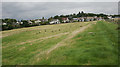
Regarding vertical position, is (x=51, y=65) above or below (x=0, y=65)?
above

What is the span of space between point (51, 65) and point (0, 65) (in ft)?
Answer: 23.1

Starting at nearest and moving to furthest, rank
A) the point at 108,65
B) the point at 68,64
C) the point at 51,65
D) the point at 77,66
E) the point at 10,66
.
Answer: the point at 108,65 → the point at 77,66 → the point at 68,64 → the point at 51,65 → the point at 10,66

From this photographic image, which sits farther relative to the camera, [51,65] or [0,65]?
[0,65]

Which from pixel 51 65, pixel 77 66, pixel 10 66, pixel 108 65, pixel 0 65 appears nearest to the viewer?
pixel 108 65

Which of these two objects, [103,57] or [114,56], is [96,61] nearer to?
[103,57]

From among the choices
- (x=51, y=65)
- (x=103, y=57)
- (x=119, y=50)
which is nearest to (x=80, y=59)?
(x=103, y=57)

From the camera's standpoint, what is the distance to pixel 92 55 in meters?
9.52

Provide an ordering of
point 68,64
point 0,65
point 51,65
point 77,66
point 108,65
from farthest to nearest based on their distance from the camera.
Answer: point 0,65 → point 51,65 → point 68,64 → point 77,66 → point 108,65

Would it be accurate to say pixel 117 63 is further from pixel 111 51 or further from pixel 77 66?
pixel 77 66

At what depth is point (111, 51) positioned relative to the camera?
9609 millimetres

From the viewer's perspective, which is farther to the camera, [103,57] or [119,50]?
[119,50]

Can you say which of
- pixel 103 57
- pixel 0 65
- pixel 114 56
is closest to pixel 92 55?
pixel 103 57

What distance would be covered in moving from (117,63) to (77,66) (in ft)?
9.86

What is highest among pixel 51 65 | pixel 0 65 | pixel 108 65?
pixel 108 65
